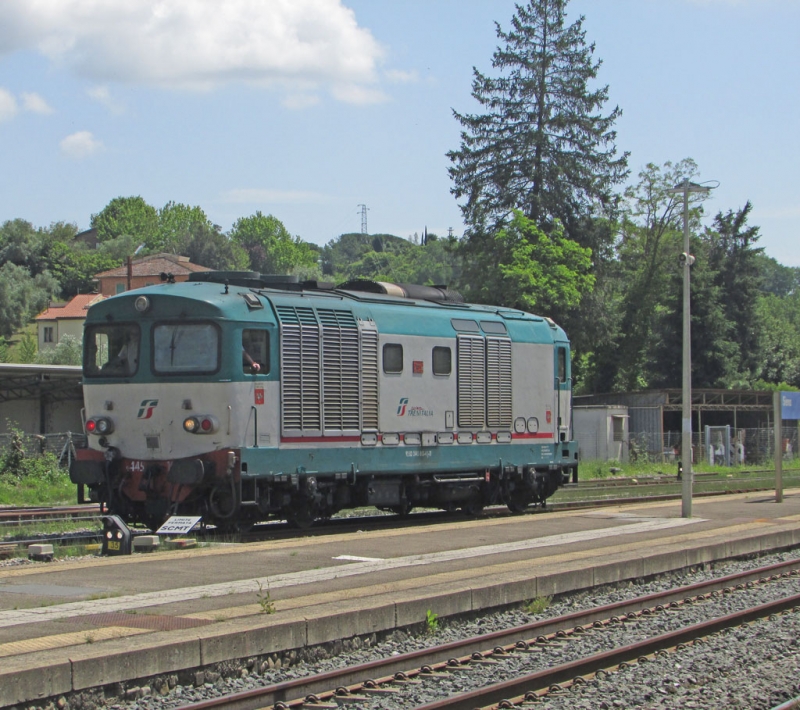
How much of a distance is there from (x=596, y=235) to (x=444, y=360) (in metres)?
38.7

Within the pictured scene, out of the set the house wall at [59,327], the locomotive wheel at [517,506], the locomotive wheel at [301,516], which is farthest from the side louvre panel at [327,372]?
the house wall at [59,327]

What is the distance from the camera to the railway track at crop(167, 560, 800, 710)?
7.79 metres

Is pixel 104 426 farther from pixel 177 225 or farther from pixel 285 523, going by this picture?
pixel 177 225

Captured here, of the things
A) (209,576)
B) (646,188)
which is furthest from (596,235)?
(209,576)

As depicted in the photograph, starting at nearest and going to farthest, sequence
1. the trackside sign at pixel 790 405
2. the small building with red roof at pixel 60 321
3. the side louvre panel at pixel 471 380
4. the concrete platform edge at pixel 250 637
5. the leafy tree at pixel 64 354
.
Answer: the concrete platform edge at pixel 250 637
the side louvre panel at pixel 471 380
the trackside sign at pixel 790 405
the leafy tree at pixel 64 354
the small building with red roof at pixel 60 321

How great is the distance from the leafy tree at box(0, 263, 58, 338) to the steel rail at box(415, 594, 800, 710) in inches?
3871

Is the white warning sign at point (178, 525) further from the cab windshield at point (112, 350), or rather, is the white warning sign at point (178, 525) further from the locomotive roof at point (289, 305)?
the locomotive roof at point (289, 305)

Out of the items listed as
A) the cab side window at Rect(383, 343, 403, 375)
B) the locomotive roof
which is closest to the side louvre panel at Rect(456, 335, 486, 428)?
the locomotive roof

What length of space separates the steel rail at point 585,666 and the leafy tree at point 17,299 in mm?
98328

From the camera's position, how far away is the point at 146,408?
15.6m

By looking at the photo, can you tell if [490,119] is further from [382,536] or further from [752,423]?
[382,536]

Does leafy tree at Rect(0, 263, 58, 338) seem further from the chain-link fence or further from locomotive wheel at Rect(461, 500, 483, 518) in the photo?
locomotive wheel at Rect(461, 500, 483, 518)

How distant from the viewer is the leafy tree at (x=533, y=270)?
4919 cm

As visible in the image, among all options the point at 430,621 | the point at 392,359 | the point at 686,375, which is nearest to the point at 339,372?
the point at 392,359
